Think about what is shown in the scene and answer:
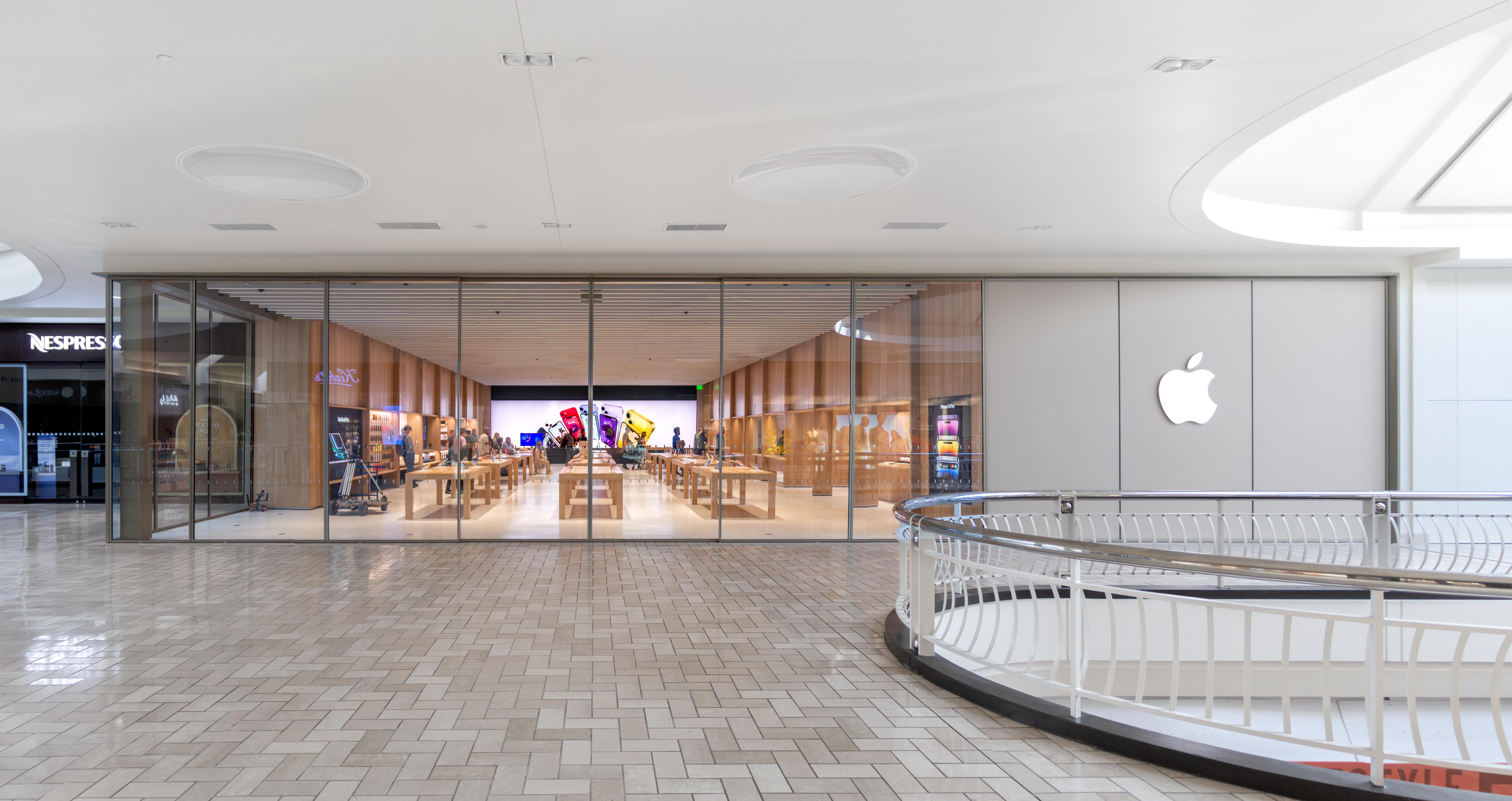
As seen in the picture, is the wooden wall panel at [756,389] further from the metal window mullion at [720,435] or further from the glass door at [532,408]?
the glass door at [532,408]

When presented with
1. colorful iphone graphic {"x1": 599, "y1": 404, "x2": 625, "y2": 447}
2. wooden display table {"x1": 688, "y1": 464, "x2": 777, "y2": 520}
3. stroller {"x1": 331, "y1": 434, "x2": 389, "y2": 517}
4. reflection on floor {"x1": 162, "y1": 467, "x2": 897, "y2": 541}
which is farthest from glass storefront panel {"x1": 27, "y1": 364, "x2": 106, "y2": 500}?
wooden display table {"x1": 688, "y1": 464, "x2": 777, "y2": 520}

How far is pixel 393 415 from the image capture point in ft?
32.0

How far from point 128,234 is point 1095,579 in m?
10.1

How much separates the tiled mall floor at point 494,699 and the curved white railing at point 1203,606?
23.3 inches

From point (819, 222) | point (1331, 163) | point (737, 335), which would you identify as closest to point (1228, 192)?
point (1331, 163)

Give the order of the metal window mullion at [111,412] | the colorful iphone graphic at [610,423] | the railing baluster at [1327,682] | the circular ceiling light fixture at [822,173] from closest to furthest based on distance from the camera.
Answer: the railing baluster at [1327,682] → the circular ceiling light fixture at [822,173] → the metal window mullion at [111,412] → the colorful iphone graphic at [610,423]

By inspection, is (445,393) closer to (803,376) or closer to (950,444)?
(803,376)

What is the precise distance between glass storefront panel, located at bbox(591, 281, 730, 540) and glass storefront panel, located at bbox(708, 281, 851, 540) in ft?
0.67

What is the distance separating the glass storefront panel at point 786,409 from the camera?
32.6 ft

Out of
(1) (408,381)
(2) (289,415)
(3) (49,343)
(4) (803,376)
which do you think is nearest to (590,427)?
(1) (408,381)

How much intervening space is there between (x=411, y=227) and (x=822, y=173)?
165 inches

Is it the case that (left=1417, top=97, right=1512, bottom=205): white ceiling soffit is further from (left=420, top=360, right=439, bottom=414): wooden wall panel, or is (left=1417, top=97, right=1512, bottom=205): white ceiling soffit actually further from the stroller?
the stroller

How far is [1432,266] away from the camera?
9.41 metres

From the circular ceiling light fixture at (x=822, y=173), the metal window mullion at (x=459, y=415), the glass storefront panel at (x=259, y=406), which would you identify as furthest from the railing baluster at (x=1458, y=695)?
the glass storefront panel at (x=259, y=406)
